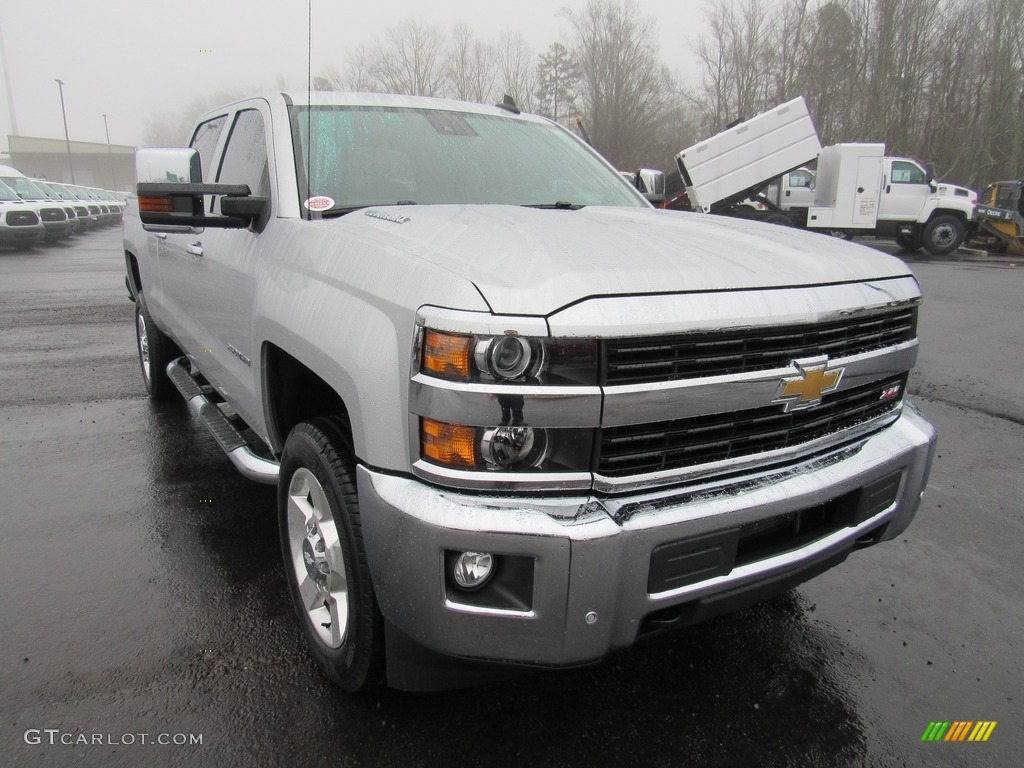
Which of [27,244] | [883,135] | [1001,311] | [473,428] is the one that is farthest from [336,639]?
[883,135]

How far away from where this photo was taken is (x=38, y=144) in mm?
98688

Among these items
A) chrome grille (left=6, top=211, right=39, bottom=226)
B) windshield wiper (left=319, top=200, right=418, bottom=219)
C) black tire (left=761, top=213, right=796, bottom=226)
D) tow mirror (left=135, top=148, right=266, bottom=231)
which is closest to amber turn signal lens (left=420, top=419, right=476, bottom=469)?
windshield wiper (left=319, top=200, right=418, bottom=219)

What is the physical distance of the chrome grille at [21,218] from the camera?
1803 cm

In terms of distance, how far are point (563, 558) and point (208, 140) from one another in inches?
138

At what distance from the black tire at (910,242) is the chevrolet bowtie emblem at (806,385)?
2016cm

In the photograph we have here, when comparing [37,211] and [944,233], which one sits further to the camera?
[37,211]

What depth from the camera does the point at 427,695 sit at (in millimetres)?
2264

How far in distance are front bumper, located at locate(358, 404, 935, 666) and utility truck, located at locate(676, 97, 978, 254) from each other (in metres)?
13.7

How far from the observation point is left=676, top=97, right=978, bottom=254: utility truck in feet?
52.9

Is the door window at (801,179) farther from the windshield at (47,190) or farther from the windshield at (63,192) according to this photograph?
the windshield at (63,192)

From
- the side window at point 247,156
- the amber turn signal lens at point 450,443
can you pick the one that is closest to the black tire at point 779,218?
the side window at point 247,156

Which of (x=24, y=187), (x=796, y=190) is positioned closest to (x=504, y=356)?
(x=796, y=190)

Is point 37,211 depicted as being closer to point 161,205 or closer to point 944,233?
point 161,205

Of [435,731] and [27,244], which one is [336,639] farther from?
[27,244]
